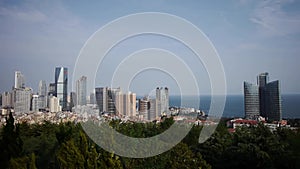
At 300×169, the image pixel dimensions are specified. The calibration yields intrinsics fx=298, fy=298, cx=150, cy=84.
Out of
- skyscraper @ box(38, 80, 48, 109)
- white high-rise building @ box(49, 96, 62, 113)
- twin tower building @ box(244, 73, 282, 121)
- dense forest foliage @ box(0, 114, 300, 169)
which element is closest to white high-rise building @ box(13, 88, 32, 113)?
skyscraper @ box(38, 80, 48, 109)

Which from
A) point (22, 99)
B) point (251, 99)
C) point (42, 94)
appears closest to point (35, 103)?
point (42, 94)

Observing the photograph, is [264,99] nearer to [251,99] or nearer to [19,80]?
[251,99]

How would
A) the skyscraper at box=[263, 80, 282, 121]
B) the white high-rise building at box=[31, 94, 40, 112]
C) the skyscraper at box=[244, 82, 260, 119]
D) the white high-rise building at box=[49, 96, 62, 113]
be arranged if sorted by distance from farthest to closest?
the white high-rise building at box=[31, 94, 40, 112] → the white high-rise building at box=[49, 96, 62, 113] → the skyscraper at box=[244, 82, 260, 119] → the skyscraper at box=[263, 80, 282, 121]

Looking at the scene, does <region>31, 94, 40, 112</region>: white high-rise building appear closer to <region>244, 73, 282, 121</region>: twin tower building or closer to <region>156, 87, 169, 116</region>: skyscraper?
<region>244, 73, 282, 121</region>: twin tower building

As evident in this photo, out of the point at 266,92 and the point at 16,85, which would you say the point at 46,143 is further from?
the point at 16,85

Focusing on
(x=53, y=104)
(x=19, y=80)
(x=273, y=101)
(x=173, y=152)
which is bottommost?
(x=173, y=152)

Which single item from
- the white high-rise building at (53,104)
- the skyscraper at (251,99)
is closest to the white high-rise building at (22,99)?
the white high-rise building at (53,104)

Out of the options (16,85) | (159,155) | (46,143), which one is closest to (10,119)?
(46,143)
